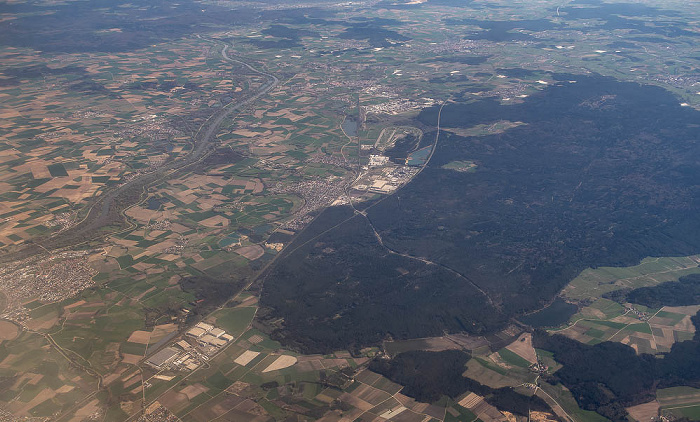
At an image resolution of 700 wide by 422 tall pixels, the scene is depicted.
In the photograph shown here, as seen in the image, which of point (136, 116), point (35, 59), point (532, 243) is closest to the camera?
point (532, 243)

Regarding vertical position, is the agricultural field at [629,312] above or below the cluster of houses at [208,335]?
below

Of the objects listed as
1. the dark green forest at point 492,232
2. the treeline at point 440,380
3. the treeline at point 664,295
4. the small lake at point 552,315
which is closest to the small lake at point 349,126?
the dark green forest at point 492,232

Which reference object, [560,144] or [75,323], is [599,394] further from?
[560,144]

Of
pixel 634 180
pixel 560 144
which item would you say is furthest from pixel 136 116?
pixel 634 180

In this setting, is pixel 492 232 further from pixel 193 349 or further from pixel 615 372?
pixel 193 349

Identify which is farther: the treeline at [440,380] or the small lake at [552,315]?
the small lake at [552,315]

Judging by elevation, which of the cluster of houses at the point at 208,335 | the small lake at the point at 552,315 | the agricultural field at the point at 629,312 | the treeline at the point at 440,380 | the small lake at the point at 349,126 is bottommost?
the small lake at the point at 552,315

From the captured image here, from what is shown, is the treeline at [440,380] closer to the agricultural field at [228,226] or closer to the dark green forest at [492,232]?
the agricultural field at [228,226]
